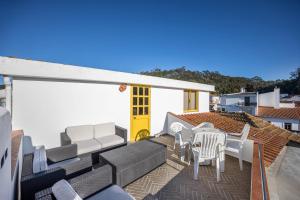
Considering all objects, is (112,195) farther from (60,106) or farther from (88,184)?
(60,106)

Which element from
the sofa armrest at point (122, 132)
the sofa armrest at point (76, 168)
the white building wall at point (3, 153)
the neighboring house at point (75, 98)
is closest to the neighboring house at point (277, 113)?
the neighboring house at point (75, 98)

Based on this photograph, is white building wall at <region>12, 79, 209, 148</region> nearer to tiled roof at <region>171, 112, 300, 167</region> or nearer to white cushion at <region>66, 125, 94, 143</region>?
white cushion at <region>66, 125, 94, 143</region>

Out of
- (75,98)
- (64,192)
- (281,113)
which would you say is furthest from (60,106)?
(281,113)

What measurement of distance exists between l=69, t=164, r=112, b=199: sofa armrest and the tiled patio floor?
31.8 inches

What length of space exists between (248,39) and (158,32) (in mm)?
9813

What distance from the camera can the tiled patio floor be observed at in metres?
2.80

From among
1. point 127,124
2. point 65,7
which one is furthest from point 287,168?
point 65,7

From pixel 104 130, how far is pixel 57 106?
68.8 inches

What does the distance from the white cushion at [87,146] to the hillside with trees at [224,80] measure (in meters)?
34.0

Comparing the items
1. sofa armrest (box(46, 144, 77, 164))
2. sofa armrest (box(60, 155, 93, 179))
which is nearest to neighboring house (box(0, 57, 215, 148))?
sofa armrest (box(46, 144, 77, 164))

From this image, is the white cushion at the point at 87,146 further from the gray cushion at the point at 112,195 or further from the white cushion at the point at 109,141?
the gray cushion at the point at 112,195

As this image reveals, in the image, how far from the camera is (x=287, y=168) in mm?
5141

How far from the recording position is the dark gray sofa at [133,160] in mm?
2893

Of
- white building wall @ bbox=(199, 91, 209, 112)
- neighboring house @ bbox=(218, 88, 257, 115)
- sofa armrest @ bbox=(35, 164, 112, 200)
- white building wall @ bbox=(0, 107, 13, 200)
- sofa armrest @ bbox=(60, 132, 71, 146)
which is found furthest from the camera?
neighboring house @ bbox=(218, 88, 257, 115)
